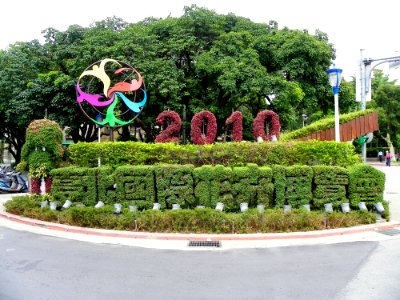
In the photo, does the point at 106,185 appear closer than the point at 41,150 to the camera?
Yes

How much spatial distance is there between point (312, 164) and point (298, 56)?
1082 cm

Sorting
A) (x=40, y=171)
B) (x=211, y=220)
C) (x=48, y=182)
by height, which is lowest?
(x=211, y=220)

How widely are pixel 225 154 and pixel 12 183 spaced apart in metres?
11.9

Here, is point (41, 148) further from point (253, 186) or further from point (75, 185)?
point (253, 186)

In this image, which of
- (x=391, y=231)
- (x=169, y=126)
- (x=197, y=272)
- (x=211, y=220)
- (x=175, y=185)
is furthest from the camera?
(x=169, y=126)

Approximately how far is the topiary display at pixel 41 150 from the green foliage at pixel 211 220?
7.71 ft

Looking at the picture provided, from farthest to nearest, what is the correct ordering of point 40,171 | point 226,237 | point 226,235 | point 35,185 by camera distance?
1. point 35,185
2. point 40,171
3. point 226,235
4. point 226,237

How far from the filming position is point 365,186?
32.3 ft

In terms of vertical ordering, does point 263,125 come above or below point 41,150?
above

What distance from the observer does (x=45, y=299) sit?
4867 mm

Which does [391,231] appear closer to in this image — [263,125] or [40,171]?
[263,125]

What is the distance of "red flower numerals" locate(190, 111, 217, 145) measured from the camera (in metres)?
11.4

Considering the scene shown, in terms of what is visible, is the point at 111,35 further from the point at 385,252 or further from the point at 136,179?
the point at 385,252

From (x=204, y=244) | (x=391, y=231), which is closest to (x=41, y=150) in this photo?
(x=204, y=244)
